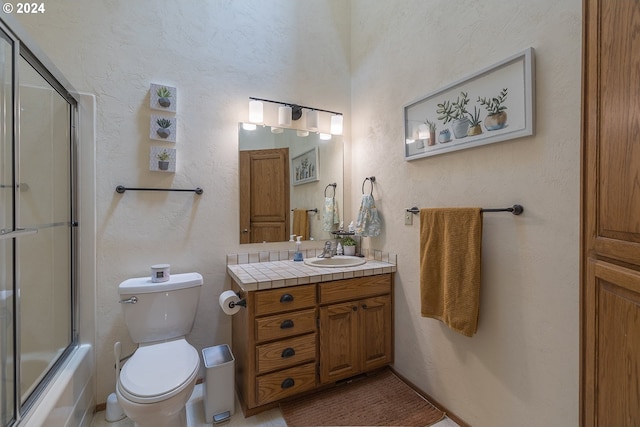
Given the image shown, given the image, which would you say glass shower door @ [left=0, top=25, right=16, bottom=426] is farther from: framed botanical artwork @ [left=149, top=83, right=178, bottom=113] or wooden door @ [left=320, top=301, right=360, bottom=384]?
wooden door @ [left=320, top=301, right=360, bottom=384]

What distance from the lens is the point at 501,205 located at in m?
1.43

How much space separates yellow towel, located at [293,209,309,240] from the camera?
2420 mm

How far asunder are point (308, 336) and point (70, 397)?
123 cm

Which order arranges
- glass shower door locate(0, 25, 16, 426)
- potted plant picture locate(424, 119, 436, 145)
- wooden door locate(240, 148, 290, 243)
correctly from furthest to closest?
wooden door locate(240, 148, 290, 243), potted plant picture locate(424, 119, 436, 145), glass shower door locate(0, 25, 16, 426)

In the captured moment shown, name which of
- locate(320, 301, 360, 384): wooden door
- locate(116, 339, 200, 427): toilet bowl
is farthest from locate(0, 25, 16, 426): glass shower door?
locate(320, 301, 360, 384): wooden door

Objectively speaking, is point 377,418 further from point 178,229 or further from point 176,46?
point 176,46

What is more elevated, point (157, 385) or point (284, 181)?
point (284, 181)

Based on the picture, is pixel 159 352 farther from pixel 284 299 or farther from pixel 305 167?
pixel 305 167

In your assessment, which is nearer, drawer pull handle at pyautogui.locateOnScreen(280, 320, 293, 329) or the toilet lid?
the toilet lid

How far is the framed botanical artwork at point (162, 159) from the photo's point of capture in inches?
76.0

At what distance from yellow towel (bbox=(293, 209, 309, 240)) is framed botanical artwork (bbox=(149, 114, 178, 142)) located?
1.06 meters

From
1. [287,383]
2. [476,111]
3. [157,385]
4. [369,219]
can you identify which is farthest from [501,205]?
[157,385]

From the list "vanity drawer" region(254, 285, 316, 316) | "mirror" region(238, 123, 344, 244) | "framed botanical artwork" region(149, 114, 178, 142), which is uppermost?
"framed botanical artwork" region(149, 114, 178, 142)

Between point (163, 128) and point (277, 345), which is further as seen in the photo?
point (163, 128)
